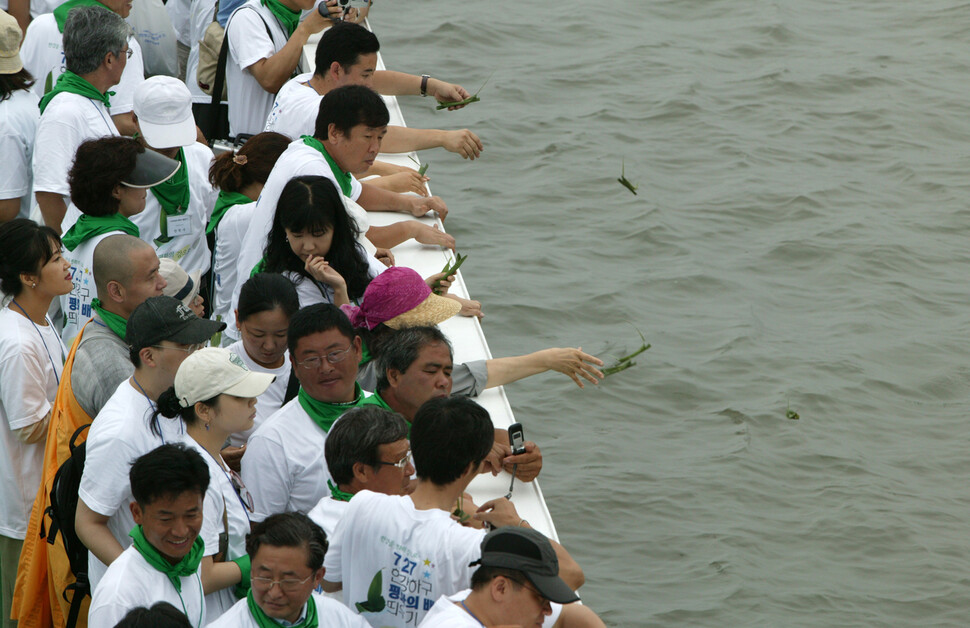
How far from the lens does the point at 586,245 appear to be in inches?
400

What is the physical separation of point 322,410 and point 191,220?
1.80 m

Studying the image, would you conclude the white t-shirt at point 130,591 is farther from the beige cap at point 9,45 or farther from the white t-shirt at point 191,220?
the beige cap at point 9,45

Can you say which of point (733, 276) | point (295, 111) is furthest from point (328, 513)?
point (733, 276)

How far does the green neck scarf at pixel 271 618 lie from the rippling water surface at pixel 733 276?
3233mm

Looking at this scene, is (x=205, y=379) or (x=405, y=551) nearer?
(x=405, y=551)

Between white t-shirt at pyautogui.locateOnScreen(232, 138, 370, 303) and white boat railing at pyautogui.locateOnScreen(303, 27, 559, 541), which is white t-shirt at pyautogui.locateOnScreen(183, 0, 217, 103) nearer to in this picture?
white boat railing at pyautogui.locateOnScreen(303, 27, 559, 541)

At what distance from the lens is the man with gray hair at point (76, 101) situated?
18.1 ft

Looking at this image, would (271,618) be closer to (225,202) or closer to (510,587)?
(510,587)

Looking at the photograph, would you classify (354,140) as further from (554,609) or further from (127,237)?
(554,609)

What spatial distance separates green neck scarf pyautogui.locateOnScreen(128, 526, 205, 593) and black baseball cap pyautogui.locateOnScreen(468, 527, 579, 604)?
86 centimetres

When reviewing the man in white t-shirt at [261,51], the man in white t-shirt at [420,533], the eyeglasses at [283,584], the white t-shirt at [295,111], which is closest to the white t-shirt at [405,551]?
the man in white t-shirt at [420,533]

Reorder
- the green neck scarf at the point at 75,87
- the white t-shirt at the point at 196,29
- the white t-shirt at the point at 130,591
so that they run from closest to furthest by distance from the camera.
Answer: the white t-shirt at the point at 130,591 → the green neck scarf at the point at 75,87 → the white t-shirt at the point at 196,29

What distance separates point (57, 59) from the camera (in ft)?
20.9

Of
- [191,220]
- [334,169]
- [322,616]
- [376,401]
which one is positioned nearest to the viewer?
[322,616]
